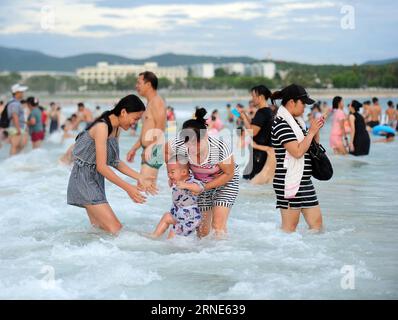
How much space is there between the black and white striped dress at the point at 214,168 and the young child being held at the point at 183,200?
3.7 inches

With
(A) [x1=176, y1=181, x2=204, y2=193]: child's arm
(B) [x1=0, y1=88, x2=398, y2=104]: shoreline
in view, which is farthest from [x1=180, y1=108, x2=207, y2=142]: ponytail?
(B) [x1=0, y1=88, x2=398, y2=104]: shoreline

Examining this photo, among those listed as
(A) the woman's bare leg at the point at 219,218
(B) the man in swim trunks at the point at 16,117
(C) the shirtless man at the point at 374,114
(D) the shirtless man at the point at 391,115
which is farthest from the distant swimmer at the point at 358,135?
(D) the shirtless man at the point at 391,115

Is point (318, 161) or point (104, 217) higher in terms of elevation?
point (318, 161)

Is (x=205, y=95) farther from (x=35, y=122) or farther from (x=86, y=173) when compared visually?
(x=86, y=173)

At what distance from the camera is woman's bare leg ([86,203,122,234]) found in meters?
7.20

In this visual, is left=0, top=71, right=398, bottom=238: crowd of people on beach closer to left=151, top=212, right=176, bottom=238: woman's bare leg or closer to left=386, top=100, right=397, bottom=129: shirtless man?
left=151, top=212, right=176, bottom=238: woman's bare leg

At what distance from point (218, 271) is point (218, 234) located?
909 millimetres

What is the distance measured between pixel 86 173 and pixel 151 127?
2161 millimetres

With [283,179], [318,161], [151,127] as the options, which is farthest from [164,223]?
[151,127]

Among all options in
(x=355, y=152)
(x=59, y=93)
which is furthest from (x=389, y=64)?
(x=355, y=152)

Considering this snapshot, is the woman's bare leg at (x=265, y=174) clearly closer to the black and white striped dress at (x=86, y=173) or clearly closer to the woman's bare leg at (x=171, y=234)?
the woman's bare leg at (x=171, y=234)

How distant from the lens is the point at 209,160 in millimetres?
6656

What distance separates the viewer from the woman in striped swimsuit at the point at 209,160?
6566 millimetres
